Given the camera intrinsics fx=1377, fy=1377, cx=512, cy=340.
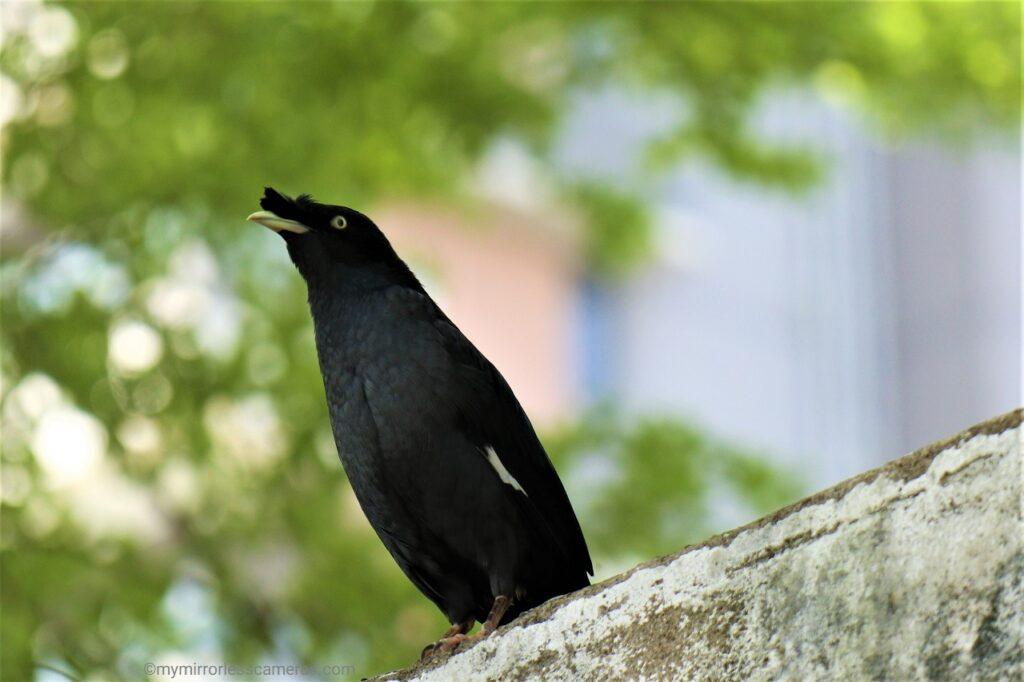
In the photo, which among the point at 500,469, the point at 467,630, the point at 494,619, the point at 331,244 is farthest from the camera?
the point at 331,244

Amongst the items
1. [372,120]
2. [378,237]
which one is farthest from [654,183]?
[378,237]

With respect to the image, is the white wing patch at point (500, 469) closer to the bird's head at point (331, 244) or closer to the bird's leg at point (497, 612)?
the bird's leg at point (497, 612)

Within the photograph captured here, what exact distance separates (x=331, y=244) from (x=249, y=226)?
3.05 meters

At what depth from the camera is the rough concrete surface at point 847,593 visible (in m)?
1.70

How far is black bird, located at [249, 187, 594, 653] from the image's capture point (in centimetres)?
282

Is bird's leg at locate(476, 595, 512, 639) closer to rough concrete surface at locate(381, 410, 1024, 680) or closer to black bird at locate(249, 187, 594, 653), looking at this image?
black bird at locate(249, 187, 594, 653)

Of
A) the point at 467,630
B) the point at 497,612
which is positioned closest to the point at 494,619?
the point at 497,612

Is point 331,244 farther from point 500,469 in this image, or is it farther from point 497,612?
point 497,612

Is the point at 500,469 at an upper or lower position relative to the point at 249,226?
lower

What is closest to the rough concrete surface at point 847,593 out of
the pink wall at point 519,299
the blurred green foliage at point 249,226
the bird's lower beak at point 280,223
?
the bird's lower beak at point 280,223

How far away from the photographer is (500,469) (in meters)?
2.90

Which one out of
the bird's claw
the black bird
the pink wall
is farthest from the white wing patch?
the pink wall

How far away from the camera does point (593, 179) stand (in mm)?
7746

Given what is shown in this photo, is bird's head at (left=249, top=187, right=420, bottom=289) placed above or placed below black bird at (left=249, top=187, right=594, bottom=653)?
above
